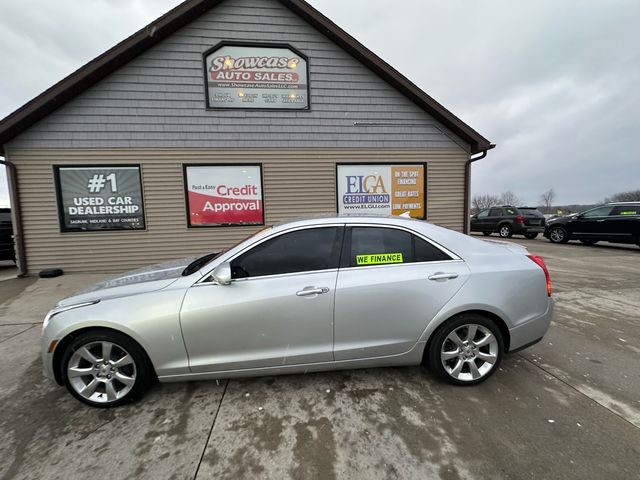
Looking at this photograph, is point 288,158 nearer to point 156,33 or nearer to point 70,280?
point 156,33

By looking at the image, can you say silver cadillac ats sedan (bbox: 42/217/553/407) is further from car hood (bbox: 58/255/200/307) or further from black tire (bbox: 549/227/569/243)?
black tire (bbox: 549/227/569/243)

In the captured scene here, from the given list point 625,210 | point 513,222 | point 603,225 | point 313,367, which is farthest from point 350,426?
point 513,222

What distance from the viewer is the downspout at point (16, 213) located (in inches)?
251

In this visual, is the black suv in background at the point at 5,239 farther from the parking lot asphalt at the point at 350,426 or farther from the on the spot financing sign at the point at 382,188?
the on the spot financing sign at the point at 382,188

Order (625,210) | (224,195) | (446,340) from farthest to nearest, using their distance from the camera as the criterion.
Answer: (625,210) < (224,195) < (446,340)

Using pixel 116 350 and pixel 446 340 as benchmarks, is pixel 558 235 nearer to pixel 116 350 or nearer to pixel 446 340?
pixel 446 340

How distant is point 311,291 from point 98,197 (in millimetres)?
6954

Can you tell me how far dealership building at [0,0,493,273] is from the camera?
6.58 metres

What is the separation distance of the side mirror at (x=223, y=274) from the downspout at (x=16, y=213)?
290 inches

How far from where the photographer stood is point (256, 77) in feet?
23.1

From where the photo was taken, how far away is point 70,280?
632 centimetres

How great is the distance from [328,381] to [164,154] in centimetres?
661

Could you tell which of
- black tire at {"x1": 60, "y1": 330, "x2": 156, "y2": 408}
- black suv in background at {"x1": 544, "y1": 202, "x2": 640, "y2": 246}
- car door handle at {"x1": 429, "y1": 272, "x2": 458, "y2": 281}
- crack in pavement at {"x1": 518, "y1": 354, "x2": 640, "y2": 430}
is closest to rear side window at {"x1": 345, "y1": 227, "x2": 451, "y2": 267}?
car door handle at {"x1": 429, "y1": 272, "x2": 458, "y2": 281}

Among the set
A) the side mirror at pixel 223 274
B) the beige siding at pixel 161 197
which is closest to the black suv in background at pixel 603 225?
the beige siding at pixel 161 197
